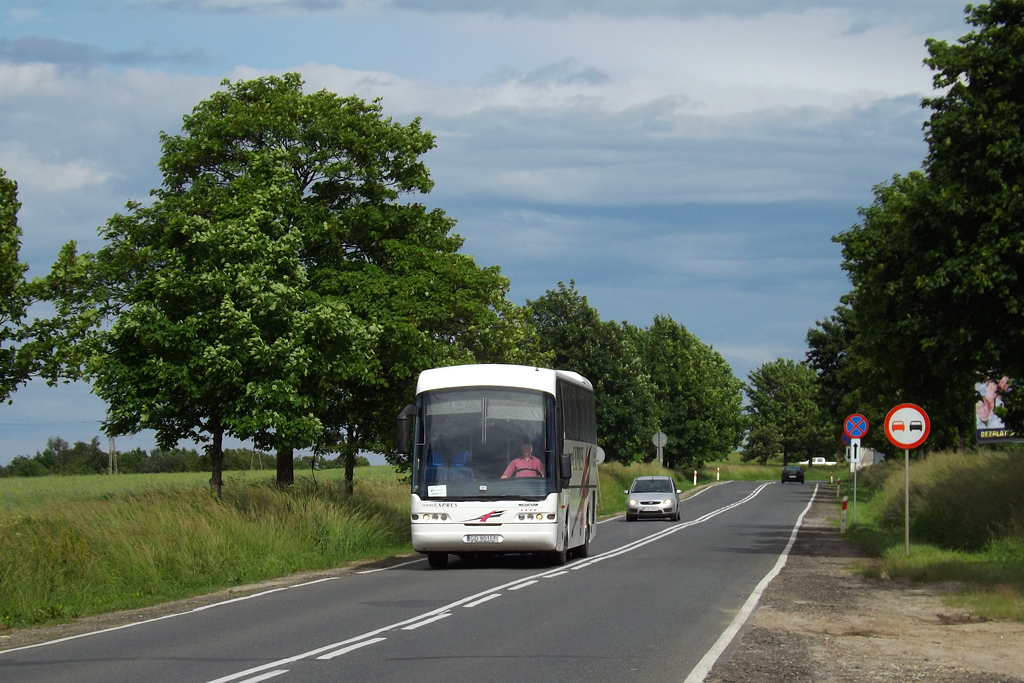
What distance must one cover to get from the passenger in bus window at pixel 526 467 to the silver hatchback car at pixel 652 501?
840 inches

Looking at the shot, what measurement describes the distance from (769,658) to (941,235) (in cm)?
1334

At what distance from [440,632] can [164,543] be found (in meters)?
8.23

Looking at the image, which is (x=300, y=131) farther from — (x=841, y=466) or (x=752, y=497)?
(x=841, y=466)

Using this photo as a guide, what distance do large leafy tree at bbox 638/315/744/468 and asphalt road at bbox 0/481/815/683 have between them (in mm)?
71060

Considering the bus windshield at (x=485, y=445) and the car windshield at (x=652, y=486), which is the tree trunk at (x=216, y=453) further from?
the car windshield at (x=652, y=486)

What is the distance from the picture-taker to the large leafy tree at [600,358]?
63562 millimetres

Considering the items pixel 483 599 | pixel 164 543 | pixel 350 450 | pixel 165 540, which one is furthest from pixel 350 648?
pixel 350 450

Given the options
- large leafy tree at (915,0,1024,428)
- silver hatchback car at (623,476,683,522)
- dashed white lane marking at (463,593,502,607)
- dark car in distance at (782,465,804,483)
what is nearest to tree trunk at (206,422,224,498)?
dashed white lane marking at (463,593,502,607)

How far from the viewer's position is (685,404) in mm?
94875

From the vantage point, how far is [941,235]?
2170cm

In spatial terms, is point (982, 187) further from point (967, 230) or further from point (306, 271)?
point (306, 271)

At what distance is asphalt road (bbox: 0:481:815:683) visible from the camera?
9695 millimetres

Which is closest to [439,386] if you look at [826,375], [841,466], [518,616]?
[518,616]

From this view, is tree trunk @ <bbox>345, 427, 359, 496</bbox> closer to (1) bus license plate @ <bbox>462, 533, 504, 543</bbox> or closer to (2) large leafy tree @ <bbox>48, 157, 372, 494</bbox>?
(2) large leafy tree @ <bbox>48, 157, 372, 494</bbox>
